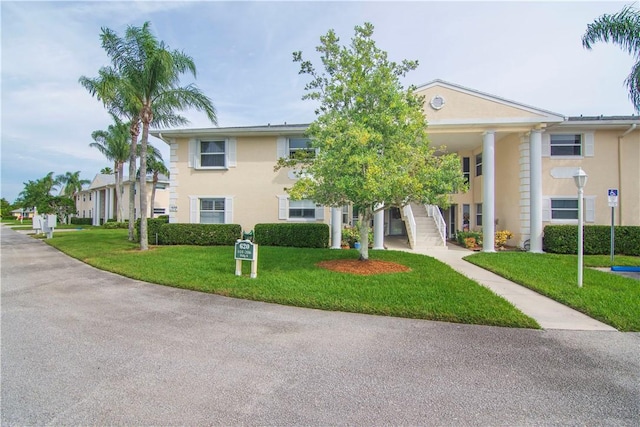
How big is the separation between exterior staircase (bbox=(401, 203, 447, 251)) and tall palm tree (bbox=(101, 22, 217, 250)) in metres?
10.9

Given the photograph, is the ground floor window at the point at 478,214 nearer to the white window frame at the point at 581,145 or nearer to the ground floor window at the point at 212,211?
the white window frame at the point at 581,145

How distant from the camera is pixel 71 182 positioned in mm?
50625

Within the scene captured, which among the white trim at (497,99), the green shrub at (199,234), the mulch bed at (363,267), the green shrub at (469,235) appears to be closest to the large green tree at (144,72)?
the green shrub at (199,234)

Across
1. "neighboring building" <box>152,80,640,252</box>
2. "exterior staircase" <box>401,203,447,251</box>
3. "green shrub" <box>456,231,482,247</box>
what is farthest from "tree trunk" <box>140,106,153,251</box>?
"green shrub" <box>456,231,482,247</box>

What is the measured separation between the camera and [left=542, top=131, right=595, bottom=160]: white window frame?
45.2 ft

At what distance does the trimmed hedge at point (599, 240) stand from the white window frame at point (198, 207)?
13.7 metres

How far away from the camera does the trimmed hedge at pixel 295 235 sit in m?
13.4

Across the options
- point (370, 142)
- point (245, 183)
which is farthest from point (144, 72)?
point (370, 142)

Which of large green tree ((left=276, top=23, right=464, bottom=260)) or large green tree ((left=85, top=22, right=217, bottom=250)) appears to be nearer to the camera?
large green tree ((left=276, top=23, right=464, bottom=260))

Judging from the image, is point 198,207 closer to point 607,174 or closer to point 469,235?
point 469,235

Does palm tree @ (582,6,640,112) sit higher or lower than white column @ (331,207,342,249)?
higher

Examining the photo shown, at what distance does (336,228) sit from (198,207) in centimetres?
681

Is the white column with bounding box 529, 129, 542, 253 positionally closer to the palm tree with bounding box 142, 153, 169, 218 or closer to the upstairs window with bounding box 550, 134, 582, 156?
the upstairs window with bounding box 550, 134, 582, 156

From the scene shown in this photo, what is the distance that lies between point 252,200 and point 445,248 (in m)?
8.89
